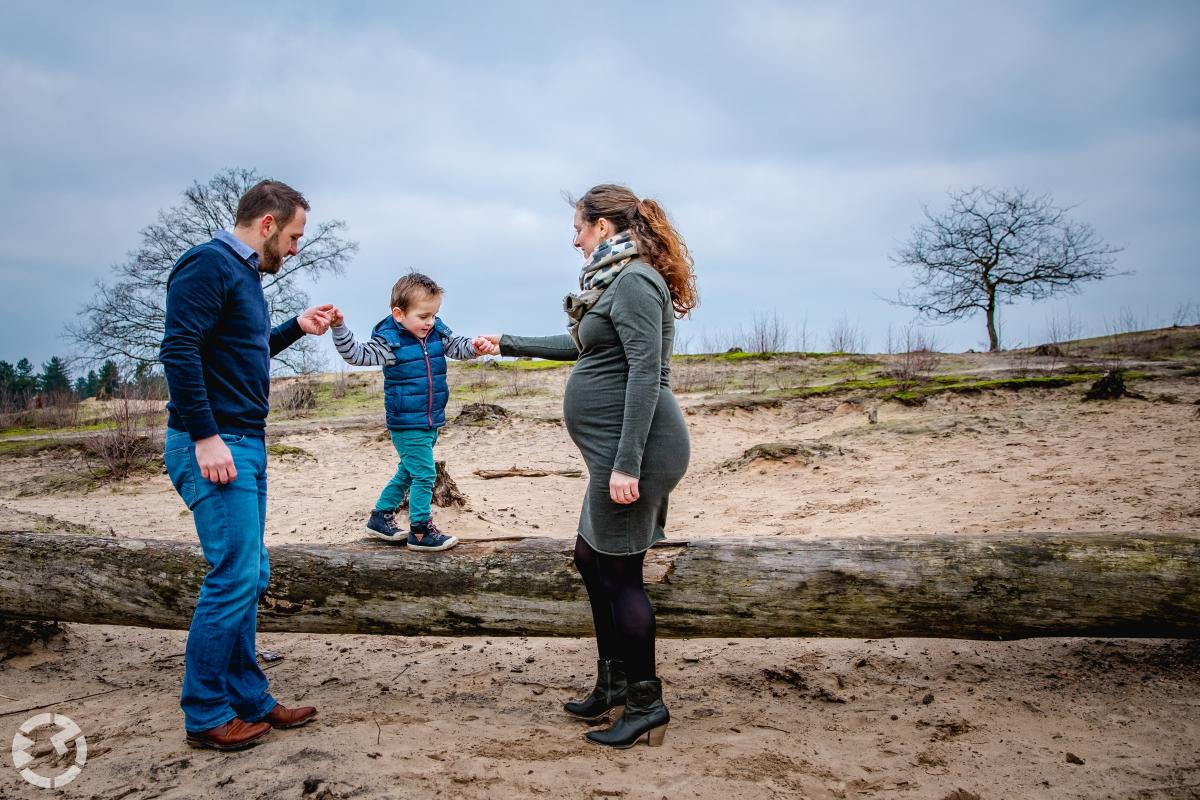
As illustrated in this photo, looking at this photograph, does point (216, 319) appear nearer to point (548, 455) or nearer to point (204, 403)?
point (204, 403)

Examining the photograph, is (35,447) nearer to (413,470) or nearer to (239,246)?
(413,470)

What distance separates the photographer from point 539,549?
3820 millimetres

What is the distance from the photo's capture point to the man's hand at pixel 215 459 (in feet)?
8.87

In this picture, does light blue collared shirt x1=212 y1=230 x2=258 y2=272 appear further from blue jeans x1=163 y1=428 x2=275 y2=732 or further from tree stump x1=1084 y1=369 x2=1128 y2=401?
tree stump x1=1084 y1=369 x2=1128 y2=401

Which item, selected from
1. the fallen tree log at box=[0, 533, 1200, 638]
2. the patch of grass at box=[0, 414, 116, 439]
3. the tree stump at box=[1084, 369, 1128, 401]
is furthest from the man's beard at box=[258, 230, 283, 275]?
the patch of grass at box=[0, 414, 116, 439]

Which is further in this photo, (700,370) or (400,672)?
(700,370)

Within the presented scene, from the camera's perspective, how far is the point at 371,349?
4418mm

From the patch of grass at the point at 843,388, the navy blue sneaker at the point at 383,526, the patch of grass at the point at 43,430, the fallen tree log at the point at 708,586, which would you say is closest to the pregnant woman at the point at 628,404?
the fallen tree log at the point at 708,586

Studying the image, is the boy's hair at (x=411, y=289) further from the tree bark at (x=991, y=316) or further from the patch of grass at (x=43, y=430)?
the tree bark at (x=991, y=316)

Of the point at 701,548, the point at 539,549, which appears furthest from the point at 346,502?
the point at 701,548

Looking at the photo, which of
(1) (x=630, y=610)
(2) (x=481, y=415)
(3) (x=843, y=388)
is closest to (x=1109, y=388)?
(3) (x=843, y=388)

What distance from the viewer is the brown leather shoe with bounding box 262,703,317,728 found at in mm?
3150

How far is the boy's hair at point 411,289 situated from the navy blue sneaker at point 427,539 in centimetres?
135

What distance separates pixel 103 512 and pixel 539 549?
6976 mm
